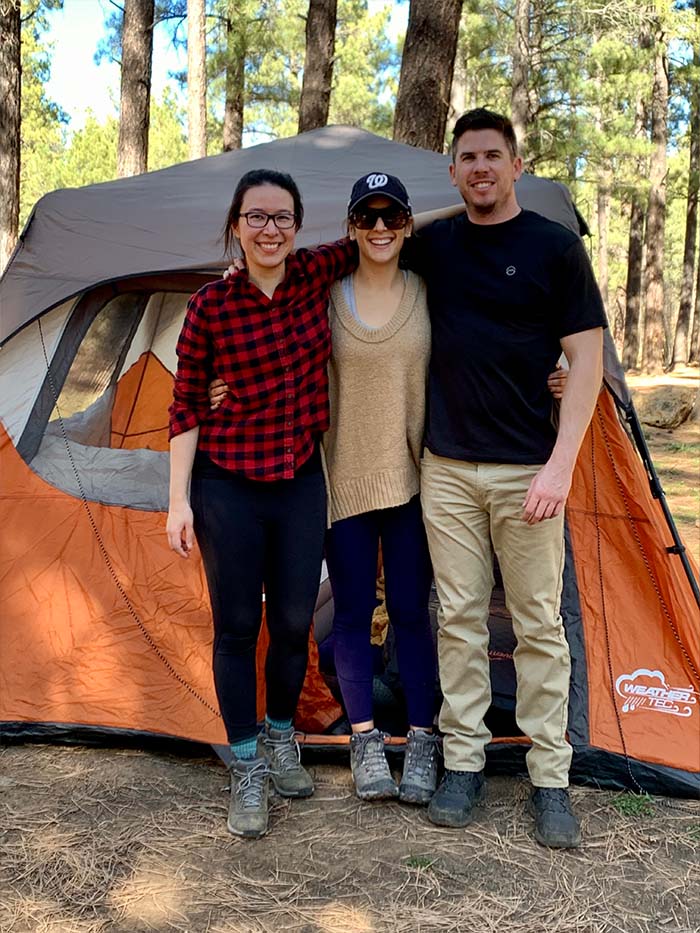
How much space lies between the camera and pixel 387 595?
8.58ft

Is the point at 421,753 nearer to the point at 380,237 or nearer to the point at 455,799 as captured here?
the point at 455,799

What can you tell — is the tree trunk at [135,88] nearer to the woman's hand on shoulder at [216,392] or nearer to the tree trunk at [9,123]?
the tree trunk at [9,123]

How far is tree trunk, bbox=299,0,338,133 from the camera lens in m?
7.63

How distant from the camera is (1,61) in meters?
7.54

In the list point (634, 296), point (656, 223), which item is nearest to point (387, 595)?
point (656, 223)

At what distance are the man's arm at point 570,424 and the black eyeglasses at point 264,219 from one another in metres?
0.80

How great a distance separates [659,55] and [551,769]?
43.8ft

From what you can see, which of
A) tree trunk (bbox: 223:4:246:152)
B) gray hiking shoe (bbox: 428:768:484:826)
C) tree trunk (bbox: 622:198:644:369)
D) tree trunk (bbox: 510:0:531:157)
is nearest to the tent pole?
gray hiking shoe (bbox: 428:768:484:826)

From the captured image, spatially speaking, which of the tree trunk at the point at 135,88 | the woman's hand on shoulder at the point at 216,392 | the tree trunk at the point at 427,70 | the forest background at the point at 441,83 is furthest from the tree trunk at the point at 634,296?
the woman's hand on shoulder at the point at 216,392

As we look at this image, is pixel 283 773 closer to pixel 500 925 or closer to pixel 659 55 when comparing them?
pixel 500 925

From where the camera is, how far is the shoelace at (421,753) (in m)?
2.62

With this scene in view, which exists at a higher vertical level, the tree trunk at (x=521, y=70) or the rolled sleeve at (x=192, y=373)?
the tree trunk at (x=521, y=70)

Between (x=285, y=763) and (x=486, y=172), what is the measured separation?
178 cm

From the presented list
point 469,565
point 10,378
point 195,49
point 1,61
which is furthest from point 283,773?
point 195,49
